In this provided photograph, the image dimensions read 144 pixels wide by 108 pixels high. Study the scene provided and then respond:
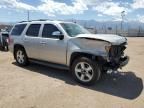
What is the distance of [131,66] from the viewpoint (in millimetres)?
9742

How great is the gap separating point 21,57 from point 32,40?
1.17 meters

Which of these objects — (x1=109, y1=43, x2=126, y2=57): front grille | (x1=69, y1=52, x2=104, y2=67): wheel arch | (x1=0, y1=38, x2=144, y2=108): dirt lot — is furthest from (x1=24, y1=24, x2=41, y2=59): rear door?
(x1=109, y1=43, x2=126, y2=57): front grille

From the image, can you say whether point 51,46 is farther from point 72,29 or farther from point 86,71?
point 86,71

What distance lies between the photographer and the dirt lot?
5.63 metres

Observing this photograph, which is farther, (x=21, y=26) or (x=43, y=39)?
(x=21, y=26)

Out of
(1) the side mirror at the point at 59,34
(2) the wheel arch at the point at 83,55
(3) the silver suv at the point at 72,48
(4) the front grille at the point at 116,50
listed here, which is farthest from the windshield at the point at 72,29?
(4) the front grille at the point at 116,50

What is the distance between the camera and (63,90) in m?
6.57

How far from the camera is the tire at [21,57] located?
9348 millimetres

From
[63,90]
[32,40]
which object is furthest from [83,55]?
[32,40]

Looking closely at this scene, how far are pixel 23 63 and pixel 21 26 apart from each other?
1491mm

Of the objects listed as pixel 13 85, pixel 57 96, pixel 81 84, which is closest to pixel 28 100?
pixel 57 96

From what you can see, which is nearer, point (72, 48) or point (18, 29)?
point (72, 48)

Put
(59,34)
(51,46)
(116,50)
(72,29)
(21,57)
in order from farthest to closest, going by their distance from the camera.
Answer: (21,57), (72,29), (51,46), (59,34), (116,50)

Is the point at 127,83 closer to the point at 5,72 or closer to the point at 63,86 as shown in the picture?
the point at 63,86
